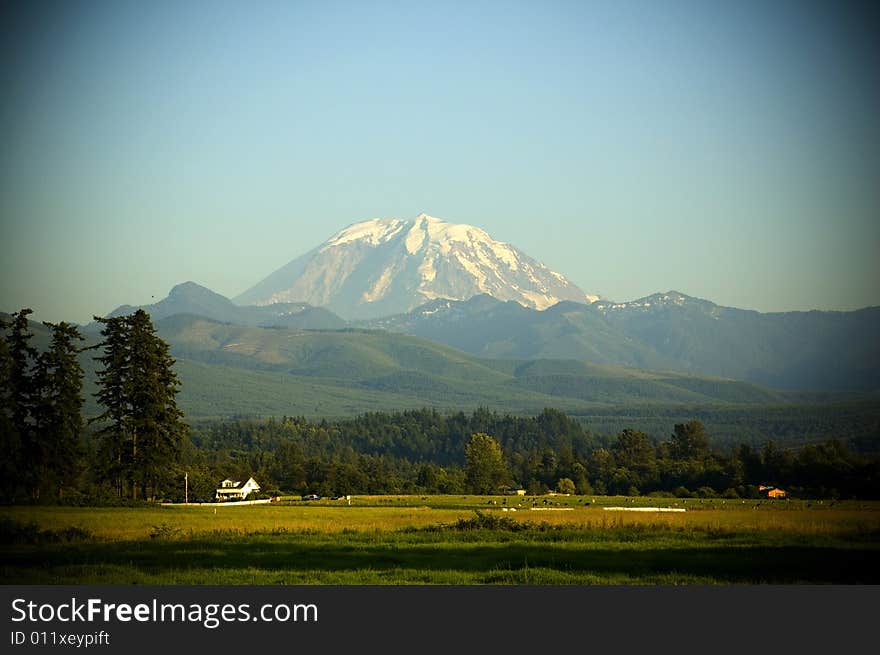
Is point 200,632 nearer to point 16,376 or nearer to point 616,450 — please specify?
point 16,376

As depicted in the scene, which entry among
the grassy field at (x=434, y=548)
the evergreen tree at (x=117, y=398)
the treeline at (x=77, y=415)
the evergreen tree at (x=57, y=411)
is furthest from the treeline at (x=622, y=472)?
the grassy field at (x=434, y=548)

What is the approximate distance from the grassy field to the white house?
34.8 m

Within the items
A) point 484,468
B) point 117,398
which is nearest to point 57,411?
point 117,398

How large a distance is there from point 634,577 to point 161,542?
17.3 metres

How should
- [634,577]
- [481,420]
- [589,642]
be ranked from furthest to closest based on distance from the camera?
[481,420] < [634,577] < [589,642]

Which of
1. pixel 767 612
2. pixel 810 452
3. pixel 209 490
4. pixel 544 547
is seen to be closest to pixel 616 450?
pixel 810 452

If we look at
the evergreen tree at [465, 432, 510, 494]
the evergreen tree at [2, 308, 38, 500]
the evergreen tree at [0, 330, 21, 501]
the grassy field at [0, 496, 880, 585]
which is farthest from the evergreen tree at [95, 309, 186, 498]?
the evergreen tree at [465, 432, 510, 494]

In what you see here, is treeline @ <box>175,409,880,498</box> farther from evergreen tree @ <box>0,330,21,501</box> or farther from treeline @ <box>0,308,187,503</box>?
evergreen tree @ <box>0,330,21,501</box>

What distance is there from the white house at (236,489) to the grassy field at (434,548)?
1368 inches

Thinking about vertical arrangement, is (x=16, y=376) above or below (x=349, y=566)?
above

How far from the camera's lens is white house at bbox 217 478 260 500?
84819 millimetres

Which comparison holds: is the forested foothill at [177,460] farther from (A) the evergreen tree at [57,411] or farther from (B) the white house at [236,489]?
(B) the white house at [236,489]

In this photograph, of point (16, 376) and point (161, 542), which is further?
point (16, 376)

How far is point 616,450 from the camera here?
114688 millimetres
